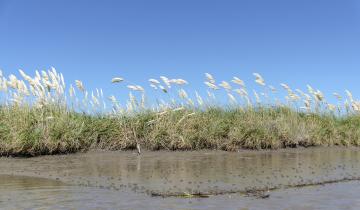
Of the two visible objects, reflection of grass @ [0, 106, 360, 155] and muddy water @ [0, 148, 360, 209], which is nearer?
muddy water @ [0, 148, 360, 209]

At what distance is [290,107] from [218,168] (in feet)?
22.6

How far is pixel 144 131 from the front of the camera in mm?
12383

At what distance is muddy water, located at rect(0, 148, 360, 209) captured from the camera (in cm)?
605

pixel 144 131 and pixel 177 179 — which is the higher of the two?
pixel 144 131

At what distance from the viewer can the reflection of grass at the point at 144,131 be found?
38.0ft

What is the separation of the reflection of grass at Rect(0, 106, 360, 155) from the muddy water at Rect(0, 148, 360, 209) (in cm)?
37

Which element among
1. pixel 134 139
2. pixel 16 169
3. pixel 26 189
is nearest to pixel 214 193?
pixel 26 189

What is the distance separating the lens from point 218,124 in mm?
12758

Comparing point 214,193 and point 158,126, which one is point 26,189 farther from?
point 158,126

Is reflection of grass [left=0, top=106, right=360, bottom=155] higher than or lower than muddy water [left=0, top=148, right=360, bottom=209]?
higher

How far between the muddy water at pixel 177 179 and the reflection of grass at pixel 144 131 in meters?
0.37

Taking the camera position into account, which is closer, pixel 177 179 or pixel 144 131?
pixel 177 179

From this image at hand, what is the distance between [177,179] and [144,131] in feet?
14.5

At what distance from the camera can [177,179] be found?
8.09 meters
